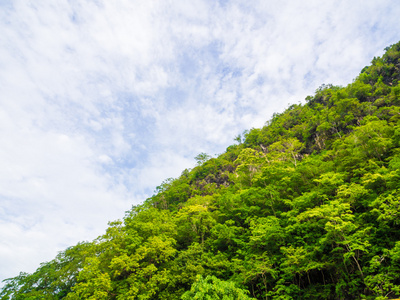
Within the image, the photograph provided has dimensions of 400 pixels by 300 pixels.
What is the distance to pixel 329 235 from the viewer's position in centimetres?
991

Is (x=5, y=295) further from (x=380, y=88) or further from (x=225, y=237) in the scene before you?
(x=380, y=88)

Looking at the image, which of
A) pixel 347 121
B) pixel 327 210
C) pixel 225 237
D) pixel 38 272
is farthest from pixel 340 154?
pixel 38 272

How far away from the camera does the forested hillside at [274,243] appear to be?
9746mm

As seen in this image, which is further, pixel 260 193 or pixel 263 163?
pixel 263 163

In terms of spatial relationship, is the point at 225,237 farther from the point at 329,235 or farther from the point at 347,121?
the point at 347,121

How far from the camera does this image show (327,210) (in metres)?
10.1

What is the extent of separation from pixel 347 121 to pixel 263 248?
24207mm

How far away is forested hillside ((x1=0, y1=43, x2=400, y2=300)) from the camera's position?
9.75 meters

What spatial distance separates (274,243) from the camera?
13320mm

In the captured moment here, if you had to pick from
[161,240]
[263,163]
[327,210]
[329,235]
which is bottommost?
[329,235]

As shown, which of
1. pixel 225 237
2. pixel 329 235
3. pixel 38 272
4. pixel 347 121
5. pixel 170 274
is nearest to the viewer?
pixel 329 235

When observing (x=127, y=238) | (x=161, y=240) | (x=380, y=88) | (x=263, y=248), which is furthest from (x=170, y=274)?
(x=380, y=88)

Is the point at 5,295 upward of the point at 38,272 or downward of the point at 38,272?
downward

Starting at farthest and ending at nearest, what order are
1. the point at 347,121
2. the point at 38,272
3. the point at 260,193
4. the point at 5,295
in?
the point at 347,121, the point at 38,272, the point at 5,295, the point at 260,193
